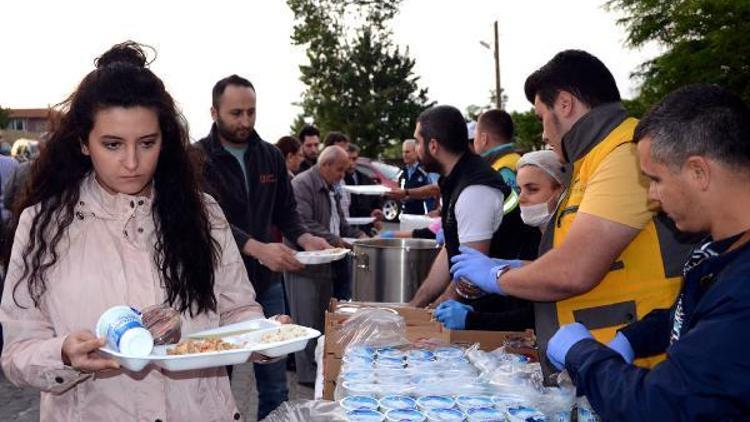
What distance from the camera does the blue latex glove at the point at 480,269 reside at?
2.59 metres

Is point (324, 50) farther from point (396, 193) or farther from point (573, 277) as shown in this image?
point (573, 277)

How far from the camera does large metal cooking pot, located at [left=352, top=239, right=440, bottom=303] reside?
4.36 m

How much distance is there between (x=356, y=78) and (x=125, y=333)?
42.7 m

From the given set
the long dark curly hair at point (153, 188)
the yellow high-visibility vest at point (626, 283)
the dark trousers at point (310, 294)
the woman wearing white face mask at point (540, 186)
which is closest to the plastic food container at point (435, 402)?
the yellow high-visibility vest at point (626, 283)

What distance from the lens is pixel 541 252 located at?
2549 millimetres

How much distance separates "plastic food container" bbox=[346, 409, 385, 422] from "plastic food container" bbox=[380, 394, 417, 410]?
53 millimetres

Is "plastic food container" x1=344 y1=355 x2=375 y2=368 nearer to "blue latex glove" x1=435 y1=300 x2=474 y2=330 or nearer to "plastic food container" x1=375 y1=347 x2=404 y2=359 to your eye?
"plastic food container" x1=375 y1=347 x2=404 y2=359

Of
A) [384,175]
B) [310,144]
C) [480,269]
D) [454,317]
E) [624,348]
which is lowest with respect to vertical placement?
[454,317]

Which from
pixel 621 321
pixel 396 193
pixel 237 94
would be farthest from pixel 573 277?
pixel 396 193

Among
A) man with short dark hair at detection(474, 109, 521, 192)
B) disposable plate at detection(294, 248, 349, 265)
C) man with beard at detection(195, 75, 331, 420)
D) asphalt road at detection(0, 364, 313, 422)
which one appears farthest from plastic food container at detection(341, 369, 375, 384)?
man with short dark hair at detection(474, 109, 521, 192)

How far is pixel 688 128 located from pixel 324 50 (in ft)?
139

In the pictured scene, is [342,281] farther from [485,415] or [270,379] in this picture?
[485,415]

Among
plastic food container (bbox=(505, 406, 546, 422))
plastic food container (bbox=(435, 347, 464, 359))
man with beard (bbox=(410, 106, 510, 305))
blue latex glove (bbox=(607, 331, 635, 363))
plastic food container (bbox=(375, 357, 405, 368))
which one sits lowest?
plastic food container (bbox=(505, 406, 546, 422))

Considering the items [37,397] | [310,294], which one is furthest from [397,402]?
[37,397]
